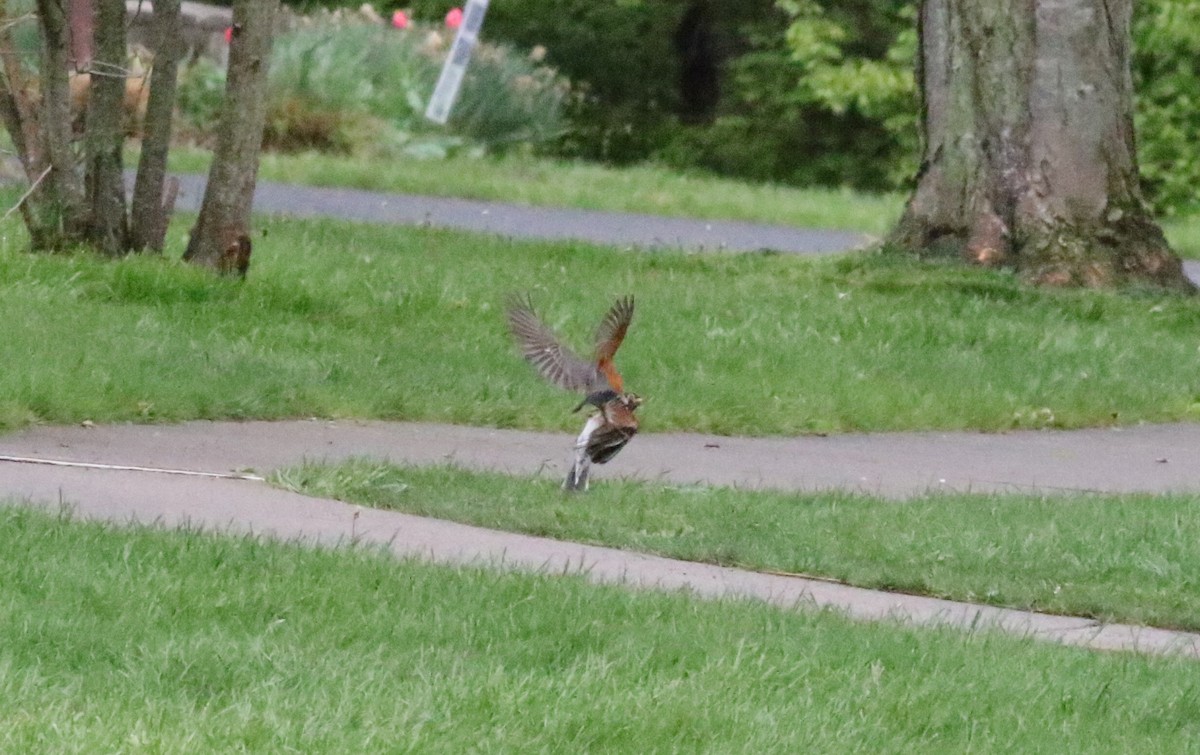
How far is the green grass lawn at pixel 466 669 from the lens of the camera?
4898mm

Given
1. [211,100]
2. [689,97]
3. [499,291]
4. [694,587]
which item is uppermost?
[694,587]

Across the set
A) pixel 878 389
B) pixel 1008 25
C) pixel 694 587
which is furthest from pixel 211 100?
pixel 694 587

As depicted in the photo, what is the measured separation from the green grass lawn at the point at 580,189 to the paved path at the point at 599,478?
30.0 feet

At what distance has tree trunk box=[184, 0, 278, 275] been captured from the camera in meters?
10.9

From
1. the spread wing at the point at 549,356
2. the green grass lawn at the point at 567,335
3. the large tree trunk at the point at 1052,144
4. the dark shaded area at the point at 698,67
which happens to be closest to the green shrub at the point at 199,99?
the green grass lawn at the point at 567,335

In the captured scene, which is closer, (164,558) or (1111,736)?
(1111,736)

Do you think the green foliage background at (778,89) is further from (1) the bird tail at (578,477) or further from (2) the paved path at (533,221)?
(1) the bird tail at (578,477)

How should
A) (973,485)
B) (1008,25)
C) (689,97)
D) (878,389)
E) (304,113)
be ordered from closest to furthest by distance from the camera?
(973,485), (878,389), (1008,25), (304,113), (689,97)

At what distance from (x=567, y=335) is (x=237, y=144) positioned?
5.92ft

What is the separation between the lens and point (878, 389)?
10.5 meters

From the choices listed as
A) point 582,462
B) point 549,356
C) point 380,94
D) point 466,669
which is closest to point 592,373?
point 549,356

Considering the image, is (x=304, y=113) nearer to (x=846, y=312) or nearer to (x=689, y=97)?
(x=846, y=312)

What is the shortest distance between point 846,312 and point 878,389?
1772 millimetres

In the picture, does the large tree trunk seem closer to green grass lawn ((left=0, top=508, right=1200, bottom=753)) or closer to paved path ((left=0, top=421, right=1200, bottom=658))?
paved path ((left=0, top=421, right=1200, bottom=658))
